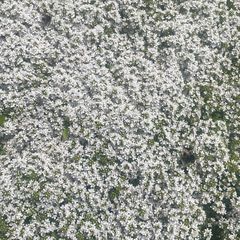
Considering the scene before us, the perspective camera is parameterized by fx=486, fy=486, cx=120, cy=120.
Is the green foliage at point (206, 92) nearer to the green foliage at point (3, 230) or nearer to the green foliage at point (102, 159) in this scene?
the green foliage at point (102, 159)

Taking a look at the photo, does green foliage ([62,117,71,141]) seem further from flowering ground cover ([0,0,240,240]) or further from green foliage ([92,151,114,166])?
green foliage ([92,151,114,166])

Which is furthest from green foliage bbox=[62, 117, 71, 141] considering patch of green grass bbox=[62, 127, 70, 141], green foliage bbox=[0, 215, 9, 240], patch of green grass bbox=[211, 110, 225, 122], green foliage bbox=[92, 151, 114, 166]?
patch of green grass bbox=[211, 110, 225, 122]

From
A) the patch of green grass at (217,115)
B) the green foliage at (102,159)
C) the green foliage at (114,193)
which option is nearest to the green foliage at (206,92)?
the patch of green grass at (217,115)

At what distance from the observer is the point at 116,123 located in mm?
15648

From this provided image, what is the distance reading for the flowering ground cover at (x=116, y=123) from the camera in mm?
14930

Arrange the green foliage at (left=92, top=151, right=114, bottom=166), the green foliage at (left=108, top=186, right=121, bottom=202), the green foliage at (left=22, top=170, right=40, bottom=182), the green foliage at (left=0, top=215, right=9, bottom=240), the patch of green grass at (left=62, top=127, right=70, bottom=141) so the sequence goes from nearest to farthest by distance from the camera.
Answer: the green foliage at (left=0, top=215, right=9, bottom=240) < the green foliage at (left=22, top=170, right=40, bottom=182) < the green foliage at (left=108, top=186, right=121, bottom=202) < the green foliage at (left=92, top=151, right=114, bottom=166) < the patch of green grass at (left=62, top=127, right=70, bottom=141)

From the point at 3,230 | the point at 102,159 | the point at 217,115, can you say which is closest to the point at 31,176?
the point at 3,230

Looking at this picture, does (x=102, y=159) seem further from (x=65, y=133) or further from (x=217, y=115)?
(x=217, y=115)

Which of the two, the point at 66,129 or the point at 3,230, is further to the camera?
the point at 66,129

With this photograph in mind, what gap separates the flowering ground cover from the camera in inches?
588

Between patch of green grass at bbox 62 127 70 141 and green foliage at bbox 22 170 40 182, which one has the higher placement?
patch of green grass at bbox 62 127 70 141

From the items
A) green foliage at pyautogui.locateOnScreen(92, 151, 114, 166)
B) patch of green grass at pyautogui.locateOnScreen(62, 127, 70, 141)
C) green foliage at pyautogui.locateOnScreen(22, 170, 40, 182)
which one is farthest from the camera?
patch of green grass at pyautogui.locateOnScreen(62, 127, 70, 141)

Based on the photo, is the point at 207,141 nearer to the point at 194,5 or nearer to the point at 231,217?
the point at 231,217

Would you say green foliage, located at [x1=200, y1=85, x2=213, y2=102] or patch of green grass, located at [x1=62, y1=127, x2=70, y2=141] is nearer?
patch of green grass, located at [x1=62, y1=127, x2=70, y2=141]
